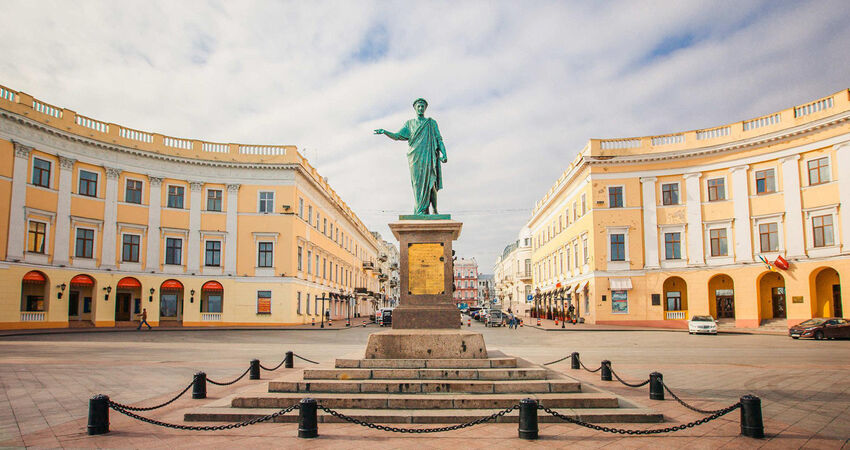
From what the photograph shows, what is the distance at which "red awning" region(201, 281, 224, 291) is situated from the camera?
38750 mm

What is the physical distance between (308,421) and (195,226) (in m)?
34.7

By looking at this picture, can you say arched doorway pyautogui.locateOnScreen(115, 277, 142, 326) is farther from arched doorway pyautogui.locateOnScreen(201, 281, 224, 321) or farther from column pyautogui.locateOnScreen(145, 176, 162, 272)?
arched doorway pyautogui.locateOnScreen(201, 281, 224, 321)

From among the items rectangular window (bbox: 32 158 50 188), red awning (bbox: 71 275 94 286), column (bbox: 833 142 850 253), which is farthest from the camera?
red awning (bbox: 71 275 94 286)

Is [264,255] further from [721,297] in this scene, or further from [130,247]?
[721,297]

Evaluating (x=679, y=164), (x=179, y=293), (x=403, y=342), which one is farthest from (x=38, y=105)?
(x=679, y=164)

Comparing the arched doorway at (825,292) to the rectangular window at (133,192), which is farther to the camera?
the rectangular window at (133,192)

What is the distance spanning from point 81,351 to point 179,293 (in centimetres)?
2005

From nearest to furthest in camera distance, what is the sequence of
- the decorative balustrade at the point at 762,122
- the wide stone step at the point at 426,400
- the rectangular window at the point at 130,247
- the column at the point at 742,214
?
the wide stone step at the point at 426,400 < the decorative balustrade at the point at 762,122 < the column at the point at 742,214 < the rectangular window at the point at 130,247

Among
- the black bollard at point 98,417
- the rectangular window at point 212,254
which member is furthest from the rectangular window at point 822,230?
the rectangular window at point 212,254

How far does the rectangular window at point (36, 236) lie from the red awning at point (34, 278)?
120 centimetres

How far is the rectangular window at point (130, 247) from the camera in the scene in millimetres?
36344

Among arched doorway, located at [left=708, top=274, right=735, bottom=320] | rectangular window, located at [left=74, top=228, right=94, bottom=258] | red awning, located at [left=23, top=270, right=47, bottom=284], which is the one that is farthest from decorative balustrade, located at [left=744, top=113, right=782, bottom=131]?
red awning, located at [left=23, top=270, right=47, bottom=284]

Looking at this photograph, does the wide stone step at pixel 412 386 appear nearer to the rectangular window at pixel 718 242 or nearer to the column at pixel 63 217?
the column at pixel 63 217

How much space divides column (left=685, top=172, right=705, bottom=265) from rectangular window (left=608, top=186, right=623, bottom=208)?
4.19 metres
